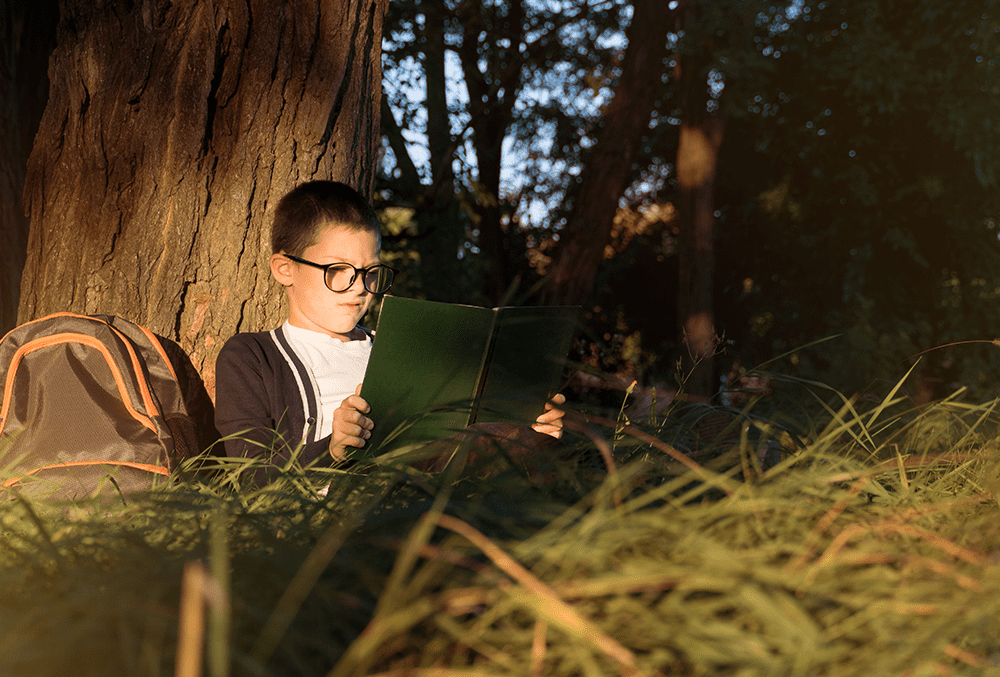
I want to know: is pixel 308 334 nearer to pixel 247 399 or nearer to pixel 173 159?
pixel 247 399

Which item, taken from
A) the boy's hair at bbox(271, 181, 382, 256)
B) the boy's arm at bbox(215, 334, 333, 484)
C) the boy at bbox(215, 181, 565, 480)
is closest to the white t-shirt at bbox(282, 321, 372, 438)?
the boy at bbox(215, 181, 565, 480)

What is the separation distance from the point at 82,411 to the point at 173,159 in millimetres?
941

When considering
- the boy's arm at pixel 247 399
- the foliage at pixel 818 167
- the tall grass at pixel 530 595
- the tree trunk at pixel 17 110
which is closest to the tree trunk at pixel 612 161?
the foliage at pixel 818 167

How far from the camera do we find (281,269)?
7.63 feet

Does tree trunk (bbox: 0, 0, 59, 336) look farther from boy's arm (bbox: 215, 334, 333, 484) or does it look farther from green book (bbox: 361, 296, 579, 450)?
green book (bbox: 361, 296, 579, 450)

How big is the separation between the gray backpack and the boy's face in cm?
51

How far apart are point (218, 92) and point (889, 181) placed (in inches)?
308

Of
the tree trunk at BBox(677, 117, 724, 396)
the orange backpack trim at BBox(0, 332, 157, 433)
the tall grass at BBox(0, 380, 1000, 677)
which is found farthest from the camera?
the tree trunk at BBox(677, 117, 724, 396)

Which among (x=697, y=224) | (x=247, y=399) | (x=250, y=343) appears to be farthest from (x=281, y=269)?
(x=697, y=224)

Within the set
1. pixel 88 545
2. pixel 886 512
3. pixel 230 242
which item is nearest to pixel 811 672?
pixel 886 512

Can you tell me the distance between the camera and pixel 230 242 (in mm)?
2369

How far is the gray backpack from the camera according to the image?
170cm

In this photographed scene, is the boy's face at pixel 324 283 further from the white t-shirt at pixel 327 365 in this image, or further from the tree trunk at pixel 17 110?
the tree trunk at pixel 17 110

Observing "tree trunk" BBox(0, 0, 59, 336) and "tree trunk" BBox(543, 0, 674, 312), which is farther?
"tree trunk" BBox(543, 0, 674, 312)
